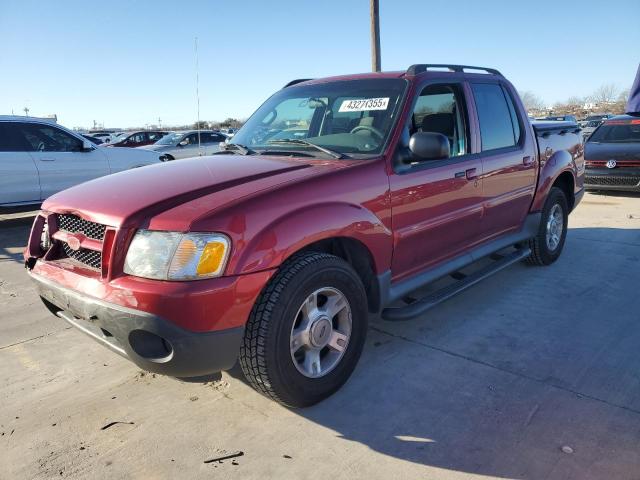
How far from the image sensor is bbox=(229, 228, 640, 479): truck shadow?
95.7 inches

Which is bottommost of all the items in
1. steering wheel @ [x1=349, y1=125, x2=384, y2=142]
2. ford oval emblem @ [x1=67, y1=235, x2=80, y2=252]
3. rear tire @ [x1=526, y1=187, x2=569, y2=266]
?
rear tire @ [x1=526, y1=187, x2=569, y2=266]

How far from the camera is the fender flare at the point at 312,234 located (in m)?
2.41

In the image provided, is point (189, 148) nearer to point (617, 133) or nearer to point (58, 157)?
point (58, 157)

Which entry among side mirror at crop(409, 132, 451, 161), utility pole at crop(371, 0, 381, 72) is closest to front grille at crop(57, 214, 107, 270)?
side mirror at crop(409, 132, 451, 161)

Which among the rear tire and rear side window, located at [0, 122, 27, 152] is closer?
the rear tire

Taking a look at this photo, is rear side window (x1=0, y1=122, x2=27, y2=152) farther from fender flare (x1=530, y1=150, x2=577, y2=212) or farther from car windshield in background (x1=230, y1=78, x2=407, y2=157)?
fender flare (x1=530, y1=150, x2=577, y2=212)

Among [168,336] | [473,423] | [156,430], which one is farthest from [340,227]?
[156,430]

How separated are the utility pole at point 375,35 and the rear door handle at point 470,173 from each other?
10502mm

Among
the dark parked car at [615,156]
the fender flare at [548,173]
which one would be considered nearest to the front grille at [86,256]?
the fender flare at [548,173]

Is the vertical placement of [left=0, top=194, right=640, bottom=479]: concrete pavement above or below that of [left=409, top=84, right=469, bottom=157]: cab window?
below

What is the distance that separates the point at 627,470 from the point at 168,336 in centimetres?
217

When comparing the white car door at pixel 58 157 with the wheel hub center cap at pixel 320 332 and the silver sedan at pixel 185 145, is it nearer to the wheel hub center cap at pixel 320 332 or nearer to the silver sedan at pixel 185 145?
the silver sedan at pixel 185 145

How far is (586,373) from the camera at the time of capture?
3162 mm

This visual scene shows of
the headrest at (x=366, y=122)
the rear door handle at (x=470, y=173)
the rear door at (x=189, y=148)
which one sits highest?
the rear door at (x=189, y=148)
